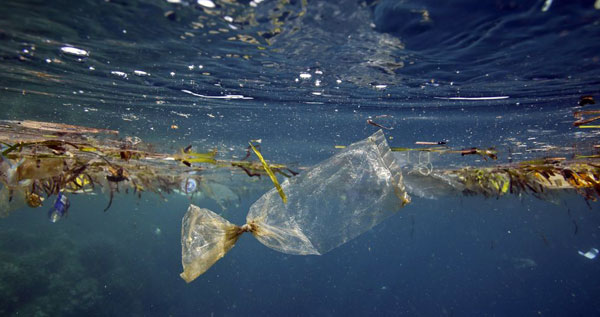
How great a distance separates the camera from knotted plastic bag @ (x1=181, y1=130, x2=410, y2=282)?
3.57 meters

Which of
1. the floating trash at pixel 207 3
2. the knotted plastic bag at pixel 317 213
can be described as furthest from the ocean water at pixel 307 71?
the knotted plastic bag at pixel 317 213

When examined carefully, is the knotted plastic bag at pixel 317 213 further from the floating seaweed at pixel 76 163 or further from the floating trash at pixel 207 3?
the floating trash at pixel 207 3

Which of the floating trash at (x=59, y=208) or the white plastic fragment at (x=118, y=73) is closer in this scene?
the floating trash at (x=59, y=208)

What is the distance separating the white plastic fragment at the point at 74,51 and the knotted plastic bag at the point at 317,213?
5.46 m

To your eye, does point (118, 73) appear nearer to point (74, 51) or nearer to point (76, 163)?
point (74, 51)

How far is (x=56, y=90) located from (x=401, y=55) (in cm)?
1010

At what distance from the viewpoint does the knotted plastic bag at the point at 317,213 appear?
11.7 ft

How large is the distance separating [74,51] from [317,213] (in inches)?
276

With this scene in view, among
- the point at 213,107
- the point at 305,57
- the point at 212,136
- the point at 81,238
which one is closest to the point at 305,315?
the point at 81,238

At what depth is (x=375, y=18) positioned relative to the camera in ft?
17.7

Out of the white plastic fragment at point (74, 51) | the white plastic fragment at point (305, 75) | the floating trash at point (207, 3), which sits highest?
the floating trash at point (207, 3)

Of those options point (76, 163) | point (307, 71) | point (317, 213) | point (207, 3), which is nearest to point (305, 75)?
point (307, 71)

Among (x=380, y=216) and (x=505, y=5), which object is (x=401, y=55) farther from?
(x=380, y=216)

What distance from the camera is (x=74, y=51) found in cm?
676
